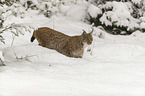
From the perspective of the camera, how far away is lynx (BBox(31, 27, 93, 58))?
182 inches

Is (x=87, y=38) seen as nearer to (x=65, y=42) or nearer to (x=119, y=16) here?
(x=65, y=42)

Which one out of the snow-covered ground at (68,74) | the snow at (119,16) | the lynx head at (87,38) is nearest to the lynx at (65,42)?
the lynx head at (87,38)

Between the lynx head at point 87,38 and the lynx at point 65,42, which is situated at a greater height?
the lynx head at point 87,38

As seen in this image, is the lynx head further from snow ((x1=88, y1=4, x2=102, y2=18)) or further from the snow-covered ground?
snow ((x1=88, y1=4, x2=102, y2=18))

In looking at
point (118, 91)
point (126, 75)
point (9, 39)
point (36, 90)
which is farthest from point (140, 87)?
point (9, 39)

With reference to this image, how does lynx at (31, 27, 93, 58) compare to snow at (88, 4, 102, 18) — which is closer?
lynx at (31, 27, 93, 58)

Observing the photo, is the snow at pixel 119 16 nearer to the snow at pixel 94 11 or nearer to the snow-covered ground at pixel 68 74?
the snow at pixel 94 11

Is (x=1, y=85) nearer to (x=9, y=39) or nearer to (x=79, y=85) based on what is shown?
(x=79, y=85)

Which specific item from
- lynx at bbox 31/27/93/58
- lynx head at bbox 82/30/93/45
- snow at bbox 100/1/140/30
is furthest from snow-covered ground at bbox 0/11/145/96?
snow at bbox 100/1/140/30

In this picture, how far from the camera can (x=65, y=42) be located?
4828 millimetres

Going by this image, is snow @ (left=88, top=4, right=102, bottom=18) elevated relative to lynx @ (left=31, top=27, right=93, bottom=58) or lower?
elevated

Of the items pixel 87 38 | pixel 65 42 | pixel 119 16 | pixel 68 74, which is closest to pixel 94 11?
pixel 119 16

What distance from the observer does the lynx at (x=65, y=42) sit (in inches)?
182

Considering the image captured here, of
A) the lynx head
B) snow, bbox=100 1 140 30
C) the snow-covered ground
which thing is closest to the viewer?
the snow-covered ground
